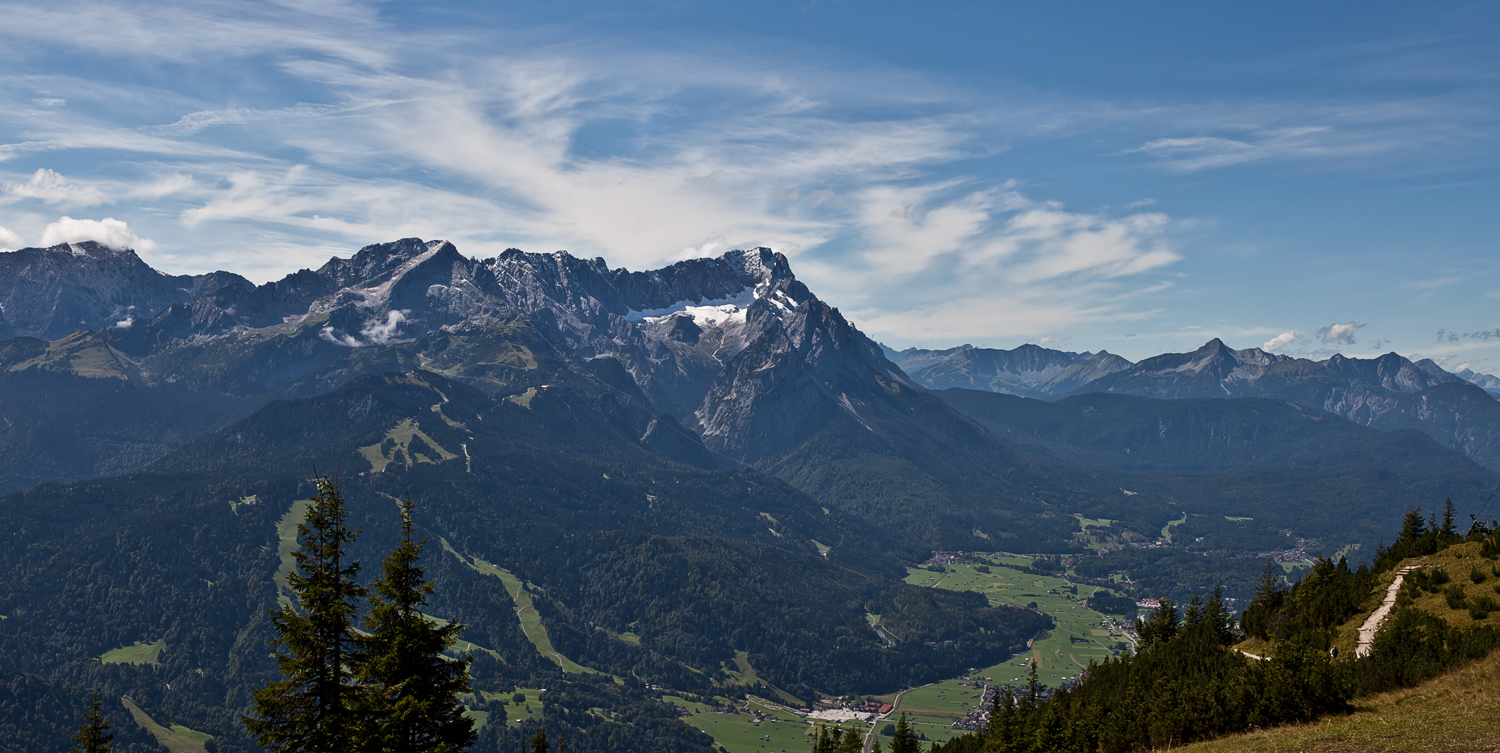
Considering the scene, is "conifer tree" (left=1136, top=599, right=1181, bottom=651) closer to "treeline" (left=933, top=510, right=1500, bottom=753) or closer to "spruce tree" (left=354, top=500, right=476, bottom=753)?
"treeline" (left=933, top=510, right=1500, bottom=753)

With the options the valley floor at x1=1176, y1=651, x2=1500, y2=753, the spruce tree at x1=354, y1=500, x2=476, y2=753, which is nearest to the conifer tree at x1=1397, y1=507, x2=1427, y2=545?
the valley floor at x1=1176, y1=651, x2=1500, y2=753

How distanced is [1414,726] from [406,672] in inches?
1915

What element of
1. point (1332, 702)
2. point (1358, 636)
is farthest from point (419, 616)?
point (1358, 636)

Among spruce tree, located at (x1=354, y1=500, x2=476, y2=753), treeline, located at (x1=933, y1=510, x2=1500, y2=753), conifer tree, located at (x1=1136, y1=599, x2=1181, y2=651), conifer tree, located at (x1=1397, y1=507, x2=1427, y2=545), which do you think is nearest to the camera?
spruce tree, located at (x1=354, y1=500, x2=476, y2=753)

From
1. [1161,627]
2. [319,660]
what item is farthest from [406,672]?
[1161,627]

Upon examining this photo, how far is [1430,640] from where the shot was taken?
179ft

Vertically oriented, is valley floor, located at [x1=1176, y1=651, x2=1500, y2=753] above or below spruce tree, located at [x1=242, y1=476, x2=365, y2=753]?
below

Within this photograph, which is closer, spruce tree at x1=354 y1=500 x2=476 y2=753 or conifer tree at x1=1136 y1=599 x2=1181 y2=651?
spruce tree at x1=354 y1=500 x2=476 y2=753

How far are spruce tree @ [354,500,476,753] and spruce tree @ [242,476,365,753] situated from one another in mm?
1059

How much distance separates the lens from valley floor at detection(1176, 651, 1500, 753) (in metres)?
39.8

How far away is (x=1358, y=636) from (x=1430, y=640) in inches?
434

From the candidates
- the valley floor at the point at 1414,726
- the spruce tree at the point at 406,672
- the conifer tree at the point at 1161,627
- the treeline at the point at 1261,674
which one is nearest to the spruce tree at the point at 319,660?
the spruce tree at the point at 406,672

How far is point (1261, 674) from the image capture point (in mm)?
52344

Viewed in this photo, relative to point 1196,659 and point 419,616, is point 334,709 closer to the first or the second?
point 419,616
